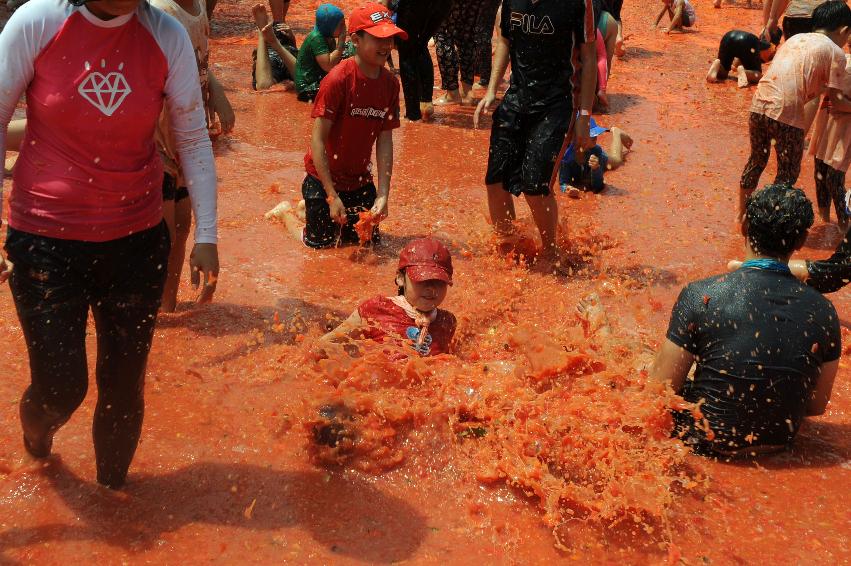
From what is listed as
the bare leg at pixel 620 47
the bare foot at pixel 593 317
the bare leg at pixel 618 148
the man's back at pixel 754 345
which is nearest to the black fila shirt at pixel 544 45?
the bare foot at pixel 593 317

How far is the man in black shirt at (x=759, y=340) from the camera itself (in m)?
3.80

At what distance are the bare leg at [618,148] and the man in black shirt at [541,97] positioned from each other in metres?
2.85

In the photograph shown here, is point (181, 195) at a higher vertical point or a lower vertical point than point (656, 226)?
higher

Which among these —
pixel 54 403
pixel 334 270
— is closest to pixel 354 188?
pixel 334 270

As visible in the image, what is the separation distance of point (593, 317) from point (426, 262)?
4.02ft

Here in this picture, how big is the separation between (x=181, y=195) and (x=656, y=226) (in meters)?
4.20

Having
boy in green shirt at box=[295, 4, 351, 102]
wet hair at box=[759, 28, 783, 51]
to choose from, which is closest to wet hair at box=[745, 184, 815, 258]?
boy in green shirt at box=[295, 4, 351, 102]

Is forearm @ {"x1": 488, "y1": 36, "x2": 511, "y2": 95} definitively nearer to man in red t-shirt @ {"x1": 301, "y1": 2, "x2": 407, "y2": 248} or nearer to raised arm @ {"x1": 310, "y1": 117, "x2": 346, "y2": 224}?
man in red t-shirt @ {"x1": 301, "y1": 2, "x2": 407, "y2": 248}

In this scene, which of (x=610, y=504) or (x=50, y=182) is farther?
(x=610, y=504)

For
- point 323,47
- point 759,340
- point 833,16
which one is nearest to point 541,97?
point 833,16

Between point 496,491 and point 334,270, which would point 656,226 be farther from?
point 496,491

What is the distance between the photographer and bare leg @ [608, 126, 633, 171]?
30.1 ft

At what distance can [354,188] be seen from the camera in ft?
21.6

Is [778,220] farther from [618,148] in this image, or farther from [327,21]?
[327,21]
